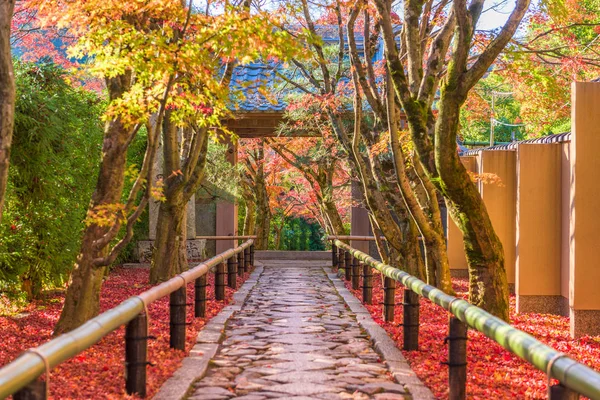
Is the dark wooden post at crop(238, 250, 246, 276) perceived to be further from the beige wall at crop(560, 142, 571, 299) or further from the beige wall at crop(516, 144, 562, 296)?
the beige wall at crop(560, 142, 571, 299)

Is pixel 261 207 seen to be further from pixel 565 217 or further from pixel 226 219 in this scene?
pixel 565 217

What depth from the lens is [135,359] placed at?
6.00 metres

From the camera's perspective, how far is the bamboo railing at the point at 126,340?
365 cm

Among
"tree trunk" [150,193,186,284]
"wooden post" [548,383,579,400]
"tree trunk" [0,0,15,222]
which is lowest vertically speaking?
"wooden post" [548,383,579,400]

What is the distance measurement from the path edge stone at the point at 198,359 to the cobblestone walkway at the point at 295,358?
84 millimetres

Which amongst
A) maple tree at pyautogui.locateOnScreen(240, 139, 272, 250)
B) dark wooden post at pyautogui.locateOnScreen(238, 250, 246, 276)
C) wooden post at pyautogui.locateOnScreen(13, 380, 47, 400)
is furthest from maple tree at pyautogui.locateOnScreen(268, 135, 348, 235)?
wooden post at pyautogui.locateOnScreen(13, 380, 47, 400)

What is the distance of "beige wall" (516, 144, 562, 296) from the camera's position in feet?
41.9

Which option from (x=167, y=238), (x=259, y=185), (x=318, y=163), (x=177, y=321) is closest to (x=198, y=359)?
(x=177, y=321)

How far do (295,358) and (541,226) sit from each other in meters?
6.31

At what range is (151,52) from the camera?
7.88 meters

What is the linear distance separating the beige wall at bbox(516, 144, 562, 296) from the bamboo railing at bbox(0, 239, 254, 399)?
16.7ft

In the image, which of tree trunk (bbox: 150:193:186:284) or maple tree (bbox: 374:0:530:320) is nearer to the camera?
maple tree (bbox: 374:0:530:320)

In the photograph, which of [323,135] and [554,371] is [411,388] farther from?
[323,135]

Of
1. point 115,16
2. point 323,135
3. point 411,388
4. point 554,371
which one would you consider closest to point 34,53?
point 323,135
